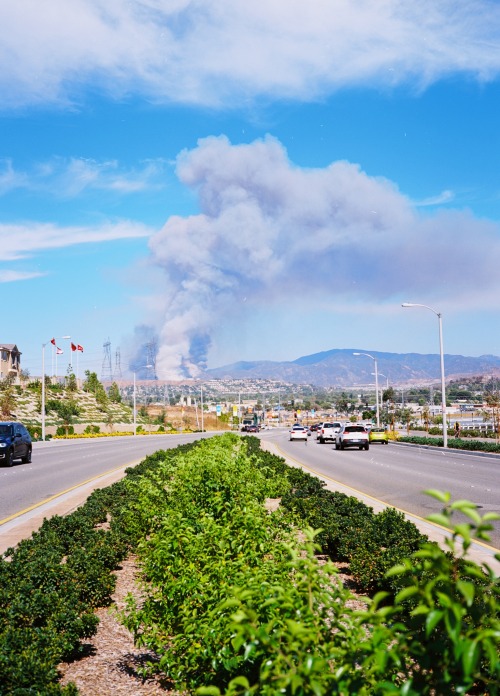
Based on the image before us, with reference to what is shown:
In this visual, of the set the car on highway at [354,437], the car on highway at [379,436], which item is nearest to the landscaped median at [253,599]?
the car on highway at [354,437]

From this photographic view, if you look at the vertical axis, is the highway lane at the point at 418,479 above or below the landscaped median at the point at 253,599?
below

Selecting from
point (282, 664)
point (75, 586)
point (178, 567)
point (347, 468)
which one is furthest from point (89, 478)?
point (282, 664)

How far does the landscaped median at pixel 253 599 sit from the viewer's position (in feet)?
6.54

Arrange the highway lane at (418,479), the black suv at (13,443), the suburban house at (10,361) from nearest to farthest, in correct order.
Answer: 1. the highway lane at (418,479)
2. the black suv at (13,443)
3. the suburban house at (10,361)

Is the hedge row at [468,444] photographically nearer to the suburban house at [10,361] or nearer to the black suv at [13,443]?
the black suv at [13,443]

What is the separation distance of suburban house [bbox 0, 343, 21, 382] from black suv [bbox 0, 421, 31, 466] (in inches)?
2855

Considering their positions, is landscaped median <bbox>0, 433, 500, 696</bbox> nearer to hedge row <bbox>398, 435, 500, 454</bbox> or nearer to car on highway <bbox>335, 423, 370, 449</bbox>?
hedge row <bbox>398, 435, 500, 454</bbox>

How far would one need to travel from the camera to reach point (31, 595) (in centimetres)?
635

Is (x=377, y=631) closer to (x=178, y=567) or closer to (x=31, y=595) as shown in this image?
(x=178, y=567)

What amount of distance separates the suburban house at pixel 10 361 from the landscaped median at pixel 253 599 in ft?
317

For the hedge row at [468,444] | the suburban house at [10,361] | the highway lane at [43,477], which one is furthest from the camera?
the suburban house at [10,361]

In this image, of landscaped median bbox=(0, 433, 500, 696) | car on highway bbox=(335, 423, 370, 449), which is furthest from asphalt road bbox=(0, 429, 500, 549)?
car on highway bbox=(335, 423, 370, 449)

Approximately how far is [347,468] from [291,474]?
404 inches

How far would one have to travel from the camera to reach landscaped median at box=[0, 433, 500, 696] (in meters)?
1.99
